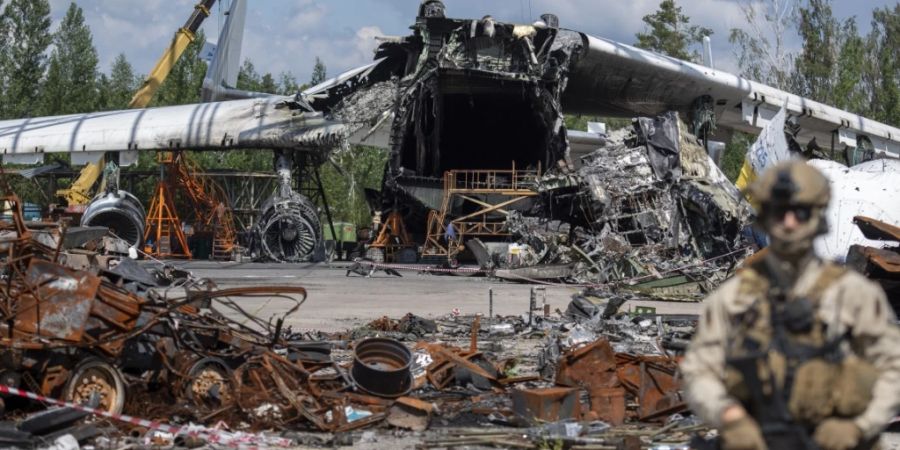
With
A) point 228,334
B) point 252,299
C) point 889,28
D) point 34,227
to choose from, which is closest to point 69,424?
point 228,334

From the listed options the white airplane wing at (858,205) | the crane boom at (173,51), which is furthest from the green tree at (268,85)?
the white airplane wing at (858,205)

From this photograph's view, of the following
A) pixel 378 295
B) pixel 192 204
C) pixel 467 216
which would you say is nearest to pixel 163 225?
pixel 192 204

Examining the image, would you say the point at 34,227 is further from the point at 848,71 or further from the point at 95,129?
the point at 848,71

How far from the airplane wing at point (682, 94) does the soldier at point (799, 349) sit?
28388mm

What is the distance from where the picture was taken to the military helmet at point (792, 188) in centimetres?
291

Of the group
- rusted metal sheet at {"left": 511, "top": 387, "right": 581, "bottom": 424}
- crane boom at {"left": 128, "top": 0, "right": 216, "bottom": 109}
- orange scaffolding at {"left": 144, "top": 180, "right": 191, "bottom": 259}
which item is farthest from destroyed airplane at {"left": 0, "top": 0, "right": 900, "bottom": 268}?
rusted metal sheet at {"left": 511, "top": 387, "right": 581, "bottom": 424}

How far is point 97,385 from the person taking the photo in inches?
266

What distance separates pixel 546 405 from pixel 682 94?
2972cm

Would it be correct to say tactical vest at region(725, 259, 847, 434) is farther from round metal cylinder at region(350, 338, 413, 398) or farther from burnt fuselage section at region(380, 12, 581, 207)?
burnt fuselage section at region(380, 12, 581, 207)

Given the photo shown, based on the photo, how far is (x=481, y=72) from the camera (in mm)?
30594

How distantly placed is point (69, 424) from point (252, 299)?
417 inches

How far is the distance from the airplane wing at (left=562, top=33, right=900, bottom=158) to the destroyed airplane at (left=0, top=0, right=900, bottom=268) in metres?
0.06

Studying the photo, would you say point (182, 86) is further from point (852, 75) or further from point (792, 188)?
point (792, 188)

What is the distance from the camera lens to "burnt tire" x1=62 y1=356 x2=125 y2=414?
6656 millimetres
